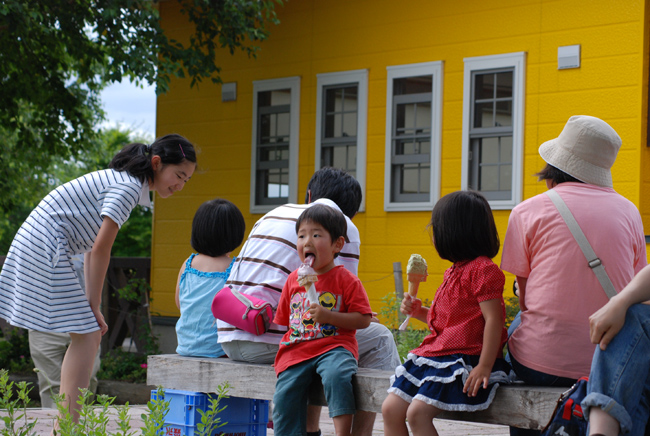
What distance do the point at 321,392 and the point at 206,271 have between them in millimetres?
1139

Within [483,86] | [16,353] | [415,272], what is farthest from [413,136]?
[415,272]

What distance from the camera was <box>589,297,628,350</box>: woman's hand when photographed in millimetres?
2887

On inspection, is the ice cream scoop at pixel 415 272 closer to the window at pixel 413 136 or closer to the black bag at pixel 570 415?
the black bag at pixel 570 415

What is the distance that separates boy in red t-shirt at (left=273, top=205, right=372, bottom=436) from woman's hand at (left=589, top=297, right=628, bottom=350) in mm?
1300

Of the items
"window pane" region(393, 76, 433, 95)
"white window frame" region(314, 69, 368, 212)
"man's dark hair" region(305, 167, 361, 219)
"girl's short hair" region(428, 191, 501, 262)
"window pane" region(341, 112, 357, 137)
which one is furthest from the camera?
"window pane" region(341, 112, 357, 137)

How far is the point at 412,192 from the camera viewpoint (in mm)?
10469

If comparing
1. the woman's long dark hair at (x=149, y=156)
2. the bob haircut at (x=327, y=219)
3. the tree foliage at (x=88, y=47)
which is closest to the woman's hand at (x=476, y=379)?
the bob haircut at (x=327, y=219)

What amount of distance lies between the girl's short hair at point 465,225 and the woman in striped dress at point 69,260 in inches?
74.5

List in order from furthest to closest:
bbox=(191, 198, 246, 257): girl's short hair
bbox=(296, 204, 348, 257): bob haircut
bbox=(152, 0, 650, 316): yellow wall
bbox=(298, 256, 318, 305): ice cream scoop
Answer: bbox=(152, 0, 650, 316): yellow wall < bbox=(191, 198, 246, 257): girl's short hair < bbox=(296, 204, 348, 257): bob haircut < bbox=(298, 256, 318, 305): ice cream scoop

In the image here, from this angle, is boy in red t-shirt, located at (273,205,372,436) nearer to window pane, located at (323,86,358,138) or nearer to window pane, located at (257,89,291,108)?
window pane, located at (323,86,358,138)

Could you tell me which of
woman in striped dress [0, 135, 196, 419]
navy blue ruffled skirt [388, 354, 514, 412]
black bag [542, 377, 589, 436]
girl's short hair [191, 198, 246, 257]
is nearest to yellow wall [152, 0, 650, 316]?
girl's short hair [191, 198, 246, 257]

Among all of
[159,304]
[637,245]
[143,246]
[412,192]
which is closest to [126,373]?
[159,304]

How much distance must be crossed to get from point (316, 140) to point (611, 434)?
867cm

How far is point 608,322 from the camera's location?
289 cm
